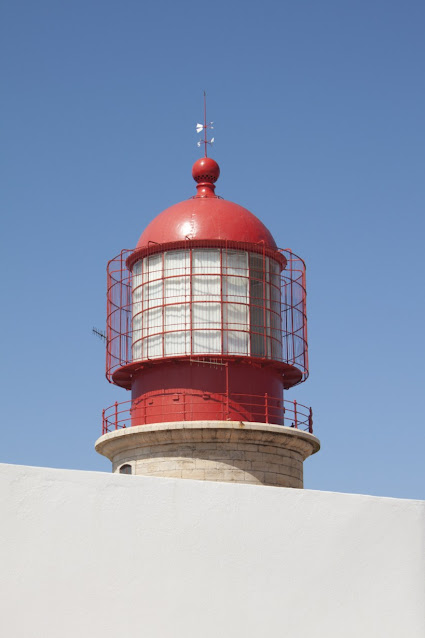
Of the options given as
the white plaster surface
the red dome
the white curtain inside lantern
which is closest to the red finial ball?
the red dome

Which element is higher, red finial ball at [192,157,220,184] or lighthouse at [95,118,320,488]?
red finial ball at [192,157,220,184]

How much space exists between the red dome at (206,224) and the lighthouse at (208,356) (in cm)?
2

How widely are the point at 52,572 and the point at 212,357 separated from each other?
634 centimetres

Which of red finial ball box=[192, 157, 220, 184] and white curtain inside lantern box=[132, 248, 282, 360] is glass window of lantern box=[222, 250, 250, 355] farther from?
red finial ball box=[192, 157, 220, 184]

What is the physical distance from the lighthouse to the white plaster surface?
334 centimetres

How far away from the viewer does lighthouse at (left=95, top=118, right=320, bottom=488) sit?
54.6 ft

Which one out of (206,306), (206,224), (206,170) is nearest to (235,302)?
(206,306)

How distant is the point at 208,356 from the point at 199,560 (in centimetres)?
518

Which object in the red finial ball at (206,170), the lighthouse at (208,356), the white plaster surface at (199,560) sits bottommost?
the white plaster surface at (199,560)

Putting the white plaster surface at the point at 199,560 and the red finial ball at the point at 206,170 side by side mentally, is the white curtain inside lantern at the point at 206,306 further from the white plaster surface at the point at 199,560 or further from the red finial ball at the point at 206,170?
the white plaster surface at the point at 199,560

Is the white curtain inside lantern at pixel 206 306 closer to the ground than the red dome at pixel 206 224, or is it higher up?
closer to the ground

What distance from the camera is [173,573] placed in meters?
12.2

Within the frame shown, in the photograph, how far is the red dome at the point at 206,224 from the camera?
17.7 meters

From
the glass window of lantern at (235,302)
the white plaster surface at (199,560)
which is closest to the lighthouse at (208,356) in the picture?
the glass window of lantern at (235,302)
